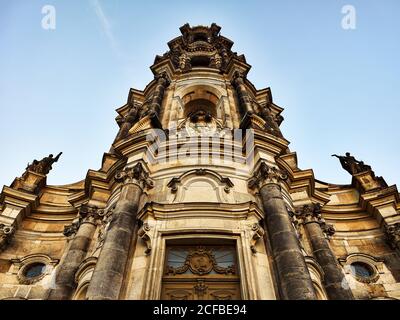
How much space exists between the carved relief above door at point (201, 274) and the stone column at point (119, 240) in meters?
1.34

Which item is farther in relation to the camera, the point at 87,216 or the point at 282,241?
the point at 87,216

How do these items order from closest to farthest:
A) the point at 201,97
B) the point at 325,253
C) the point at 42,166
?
the point at 325,253 → the point at 42,166 → the point at 201,97

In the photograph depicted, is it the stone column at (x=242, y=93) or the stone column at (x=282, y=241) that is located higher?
the stone column at (x=242, y=93)

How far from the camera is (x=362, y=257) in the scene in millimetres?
14688

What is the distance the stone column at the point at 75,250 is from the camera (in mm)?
11242

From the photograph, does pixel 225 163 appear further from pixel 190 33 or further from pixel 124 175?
pixel 190 33

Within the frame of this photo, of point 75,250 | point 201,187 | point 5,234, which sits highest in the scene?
point 201,187

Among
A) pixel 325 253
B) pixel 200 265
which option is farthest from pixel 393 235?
pixel 200 265

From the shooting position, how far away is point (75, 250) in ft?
41.7

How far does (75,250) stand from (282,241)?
7610mm

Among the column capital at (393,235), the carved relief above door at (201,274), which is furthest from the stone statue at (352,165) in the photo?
the carved relief above door at (201,274)

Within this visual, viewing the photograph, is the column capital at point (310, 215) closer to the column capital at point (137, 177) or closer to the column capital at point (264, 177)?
the column capital at point (264, 177)

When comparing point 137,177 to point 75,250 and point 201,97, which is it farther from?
point 201,97

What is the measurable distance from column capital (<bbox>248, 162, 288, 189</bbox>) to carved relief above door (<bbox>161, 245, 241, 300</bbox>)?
303 cm
